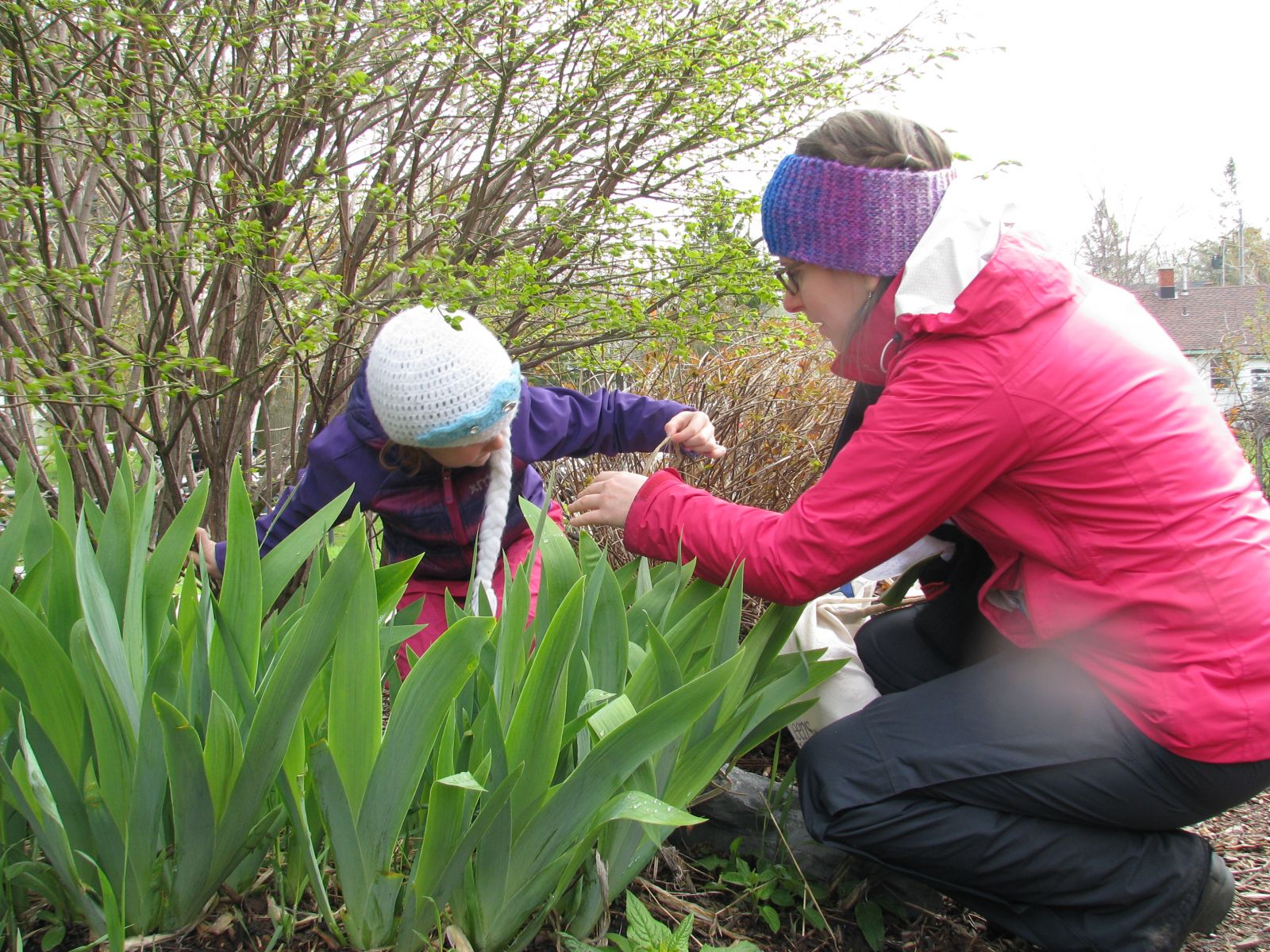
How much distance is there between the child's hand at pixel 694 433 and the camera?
6.95ft

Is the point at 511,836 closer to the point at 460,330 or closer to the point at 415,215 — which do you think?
the point at 460,330

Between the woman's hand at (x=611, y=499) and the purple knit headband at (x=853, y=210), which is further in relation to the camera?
the woman's hand at (x=611, y=499)

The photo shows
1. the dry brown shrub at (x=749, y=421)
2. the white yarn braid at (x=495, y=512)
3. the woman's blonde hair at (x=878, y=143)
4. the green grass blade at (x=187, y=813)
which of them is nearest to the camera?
the green grass blade at (x=187, y=813)

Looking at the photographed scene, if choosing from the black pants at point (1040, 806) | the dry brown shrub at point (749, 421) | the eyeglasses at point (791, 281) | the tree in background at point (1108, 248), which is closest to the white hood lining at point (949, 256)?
the eyeglasses at point (791, 281)

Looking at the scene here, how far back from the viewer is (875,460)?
1584mm

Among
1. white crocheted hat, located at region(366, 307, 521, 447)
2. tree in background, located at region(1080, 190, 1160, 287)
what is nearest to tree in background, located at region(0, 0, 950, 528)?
white crocheted hat, located at region(366, 307, 521, 447)

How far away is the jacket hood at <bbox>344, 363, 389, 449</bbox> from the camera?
2.26m

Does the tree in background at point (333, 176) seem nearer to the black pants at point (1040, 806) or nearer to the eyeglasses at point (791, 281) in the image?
the eyeglasses at point (791, 281)

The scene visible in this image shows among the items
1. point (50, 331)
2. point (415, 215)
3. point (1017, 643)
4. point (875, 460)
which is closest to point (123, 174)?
point (50, 331)

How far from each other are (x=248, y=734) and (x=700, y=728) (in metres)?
0.66

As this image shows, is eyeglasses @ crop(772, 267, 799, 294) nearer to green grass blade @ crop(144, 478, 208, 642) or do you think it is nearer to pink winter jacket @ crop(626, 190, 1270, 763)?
A: pink winter jacket @ crop(626, 190, 1270, 763)

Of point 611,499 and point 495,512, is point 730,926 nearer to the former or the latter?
point 611,499

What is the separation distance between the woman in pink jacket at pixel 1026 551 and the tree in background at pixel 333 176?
96 centimetres

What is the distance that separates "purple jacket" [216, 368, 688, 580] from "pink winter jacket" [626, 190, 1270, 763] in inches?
32.3
